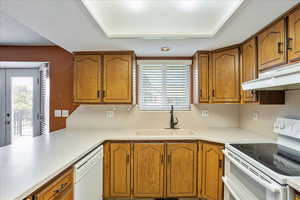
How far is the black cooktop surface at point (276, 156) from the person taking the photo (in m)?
1.18

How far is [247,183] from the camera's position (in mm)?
1488

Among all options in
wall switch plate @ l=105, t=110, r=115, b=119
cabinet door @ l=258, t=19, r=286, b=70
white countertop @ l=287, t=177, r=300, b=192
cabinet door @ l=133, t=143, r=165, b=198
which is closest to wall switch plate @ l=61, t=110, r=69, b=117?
wall switch plate @ l=105, t=110, r=115, b=119

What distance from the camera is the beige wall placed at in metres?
1.76

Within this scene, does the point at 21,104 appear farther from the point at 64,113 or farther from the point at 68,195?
the point at 68,195

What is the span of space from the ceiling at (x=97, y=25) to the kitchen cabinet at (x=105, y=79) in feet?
0.49

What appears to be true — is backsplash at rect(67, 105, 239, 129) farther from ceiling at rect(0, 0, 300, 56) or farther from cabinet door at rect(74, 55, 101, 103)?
ceiling at rect(0, 0, 300, 56)

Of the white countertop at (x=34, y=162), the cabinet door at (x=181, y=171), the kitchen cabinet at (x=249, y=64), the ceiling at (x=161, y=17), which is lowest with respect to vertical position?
the cabinet door at (x=181, y=171)

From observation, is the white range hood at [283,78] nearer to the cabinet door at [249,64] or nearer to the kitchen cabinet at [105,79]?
the cabinet door at [249,64]

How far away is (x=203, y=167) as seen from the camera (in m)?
2.22

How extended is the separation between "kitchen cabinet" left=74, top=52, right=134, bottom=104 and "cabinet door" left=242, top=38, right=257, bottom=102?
1.44 meters

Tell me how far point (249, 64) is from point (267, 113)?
0.62 metres

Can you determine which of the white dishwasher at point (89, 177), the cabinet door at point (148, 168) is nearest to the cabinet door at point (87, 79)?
the white dishwasher at point (89, 177)

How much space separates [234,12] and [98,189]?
216 centimetres

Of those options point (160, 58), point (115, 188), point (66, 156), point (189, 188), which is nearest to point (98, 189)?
point (115, 188)
